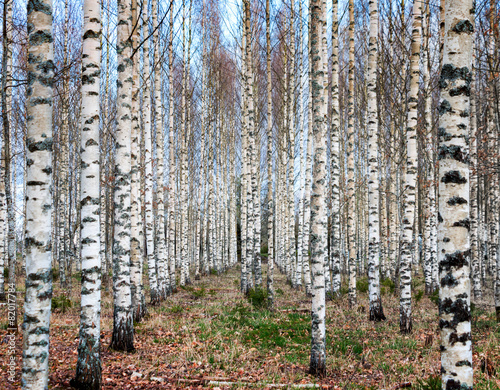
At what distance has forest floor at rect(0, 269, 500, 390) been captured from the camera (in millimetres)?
4691

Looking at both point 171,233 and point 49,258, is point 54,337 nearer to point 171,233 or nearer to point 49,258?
point 49,258

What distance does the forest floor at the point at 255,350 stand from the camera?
4691 millimetres

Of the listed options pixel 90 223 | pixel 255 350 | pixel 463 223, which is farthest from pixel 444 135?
pixel 255 350

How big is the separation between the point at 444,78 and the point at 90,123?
12.4 ft

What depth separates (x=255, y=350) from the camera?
6094mm

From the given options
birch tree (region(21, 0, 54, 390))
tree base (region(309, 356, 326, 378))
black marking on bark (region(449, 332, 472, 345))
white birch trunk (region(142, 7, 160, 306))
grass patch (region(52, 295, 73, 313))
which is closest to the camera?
black marking on bark (region(449, 332, 472, 345))

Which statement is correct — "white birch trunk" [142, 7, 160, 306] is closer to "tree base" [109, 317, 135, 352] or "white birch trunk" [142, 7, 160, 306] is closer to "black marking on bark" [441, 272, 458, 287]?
"tree base" [109, 317, 135, 352]

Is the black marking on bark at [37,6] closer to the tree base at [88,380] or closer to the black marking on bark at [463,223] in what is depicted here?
the tree base at [88,380]

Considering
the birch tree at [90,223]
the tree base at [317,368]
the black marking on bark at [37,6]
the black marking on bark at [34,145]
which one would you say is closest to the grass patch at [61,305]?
the birch tree at [90,223]

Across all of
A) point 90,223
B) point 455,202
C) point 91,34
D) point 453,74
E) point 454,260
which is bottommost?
point 454,260

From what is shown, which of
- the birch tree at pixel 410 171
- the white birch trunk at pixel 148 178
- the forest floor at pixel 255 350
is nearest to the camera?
the forest floor at pixel 255 350

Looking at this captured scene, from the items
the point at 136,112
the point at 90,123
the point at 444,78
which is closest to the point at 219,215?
the point at 136,112

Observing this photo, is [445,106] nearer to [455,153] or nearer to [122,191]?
[455,153]

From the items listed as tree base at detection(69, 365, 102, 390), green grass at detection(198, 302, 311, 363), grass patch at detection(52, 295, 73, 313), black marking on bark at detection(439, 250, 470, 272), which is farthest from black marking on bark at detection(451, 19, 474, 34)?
grass patch at detection(52, 295, 73, 313)
